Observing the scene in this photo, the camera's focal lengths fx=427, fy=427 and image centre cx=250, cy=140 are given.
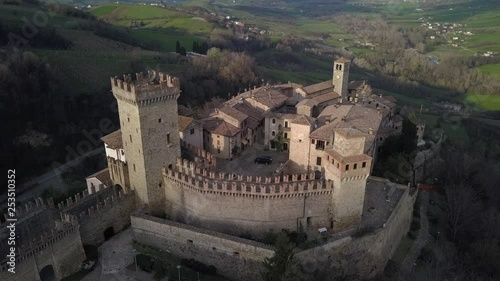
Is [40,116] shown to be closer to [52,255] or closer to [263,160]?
[263,160]

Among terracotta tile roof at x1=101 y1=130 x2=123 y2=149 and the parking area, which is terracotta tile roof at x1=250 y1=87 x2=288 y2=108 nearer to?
the parking area

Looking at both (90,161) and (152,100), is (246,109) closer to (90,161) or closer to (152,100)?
(152,100)

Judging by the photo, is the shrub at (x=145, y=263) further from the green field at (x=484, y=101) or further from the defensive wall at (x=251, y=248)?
the green field at (x=484, y=101)

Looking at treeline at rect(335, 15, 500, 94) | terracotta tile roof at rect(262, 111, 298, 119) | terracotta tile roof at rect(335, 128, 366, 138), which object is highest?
terracotta tile roof at rect(335, 128, 366, 138)

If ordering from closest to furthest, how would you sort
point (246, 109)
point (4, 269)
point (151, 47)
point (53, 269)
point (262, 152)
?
point (4, 269) < point (53, 269) < point (262, 152) < point (246, 109) < point (151, 47)

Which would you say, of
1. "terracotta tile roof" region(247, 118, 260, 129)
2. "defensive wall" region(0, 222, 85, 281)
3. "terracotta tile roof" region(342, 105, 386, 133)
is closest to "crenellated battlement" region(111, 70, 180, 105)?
"defensive wall" region(0, 222, 85, 281)

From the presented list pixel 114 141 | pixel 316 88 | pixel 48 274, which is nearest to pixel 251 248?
pixel 48 274

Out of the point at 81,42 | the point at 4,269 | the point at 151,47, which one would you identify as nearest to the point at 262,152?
the point at 4,269
